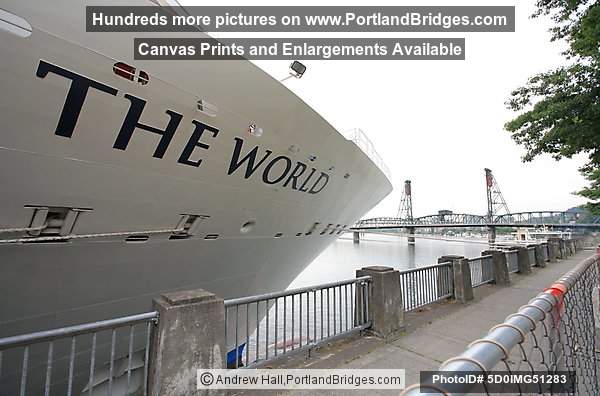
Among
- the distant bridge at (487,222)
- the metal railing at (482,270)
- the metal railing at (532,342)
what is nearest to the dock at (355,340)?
the metal railing at (532,342)

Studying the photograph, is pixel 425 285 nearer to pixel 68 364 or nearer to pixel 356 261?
pixel 68 364

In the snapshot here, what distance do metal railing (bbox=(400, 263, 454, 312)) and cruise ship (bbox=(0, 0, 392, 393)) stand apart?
3035 mm

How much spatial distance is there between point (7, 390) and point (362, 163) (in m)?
7.71

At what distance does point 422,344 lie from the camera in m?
4.78

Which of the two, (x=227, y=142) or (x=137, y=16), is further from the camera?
(x=227, y=142)

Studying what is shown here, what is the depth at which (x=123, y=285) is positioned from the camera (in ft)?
15.2

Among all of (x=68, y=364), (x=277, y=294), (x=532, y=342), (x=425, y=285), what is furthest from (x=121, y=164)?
(x=425, y=285)

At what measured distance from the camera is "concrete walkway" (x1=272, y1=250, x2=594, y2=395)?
405cm

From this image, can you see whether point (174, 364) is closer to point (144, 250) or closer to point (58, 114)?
point (144, 250)

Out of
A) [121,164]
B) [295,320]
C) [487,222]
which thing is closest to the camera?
[121,164]

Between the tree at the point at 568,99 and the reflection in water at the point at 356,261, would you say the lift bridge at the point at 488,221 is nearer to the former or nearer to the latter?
the reflection in water at the point at 356,261

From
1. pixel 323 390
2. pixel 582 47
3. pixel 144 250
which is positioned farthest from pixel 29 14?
pixel 582 47

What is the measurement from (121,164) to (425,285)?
6.32 metres

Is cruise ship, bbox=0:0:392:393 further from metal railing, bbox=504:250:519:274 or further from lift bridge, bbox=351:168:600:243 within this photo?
lift bridge, bbox=351:168:600:243
